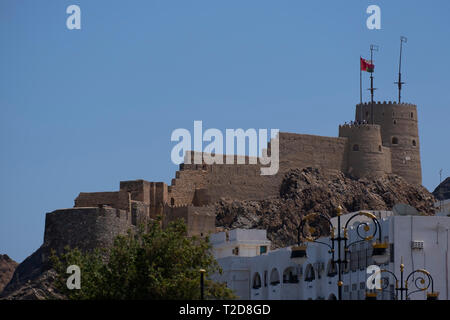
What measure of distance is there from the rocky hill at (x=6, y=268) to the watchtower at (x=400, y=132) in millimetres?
33230

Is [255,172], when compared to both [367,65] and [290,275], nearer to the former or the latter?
[367,65]

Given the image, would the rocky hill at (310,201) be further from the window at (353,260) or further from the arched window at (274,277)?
the window at (353,260)

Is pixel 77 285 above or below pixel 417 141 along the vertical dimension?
below

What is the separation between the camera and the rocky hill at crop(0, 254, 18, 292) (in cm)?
10692

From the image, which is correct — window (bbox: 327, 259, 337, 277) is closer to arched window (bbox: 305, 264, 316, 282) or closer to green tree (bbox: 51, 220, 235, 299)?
arched window (bbox: 305, 264, 316, 282)

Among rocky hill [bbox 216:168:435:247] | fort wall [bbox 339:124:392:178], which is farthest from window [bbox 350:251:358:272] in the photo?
fort wall [bbox 339:124:392:178]

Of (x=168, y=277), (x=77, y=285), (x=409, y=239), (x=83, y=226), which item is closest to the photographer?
(x=168, y=277)

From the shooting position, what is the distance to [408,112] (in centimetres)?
10119

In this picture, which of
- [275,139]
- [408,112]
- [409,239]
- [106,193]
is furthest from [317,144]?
[409,239]

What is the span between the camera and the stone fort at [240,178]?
76.8 metres

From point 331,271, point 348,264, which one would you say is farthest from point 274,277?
point 348,264

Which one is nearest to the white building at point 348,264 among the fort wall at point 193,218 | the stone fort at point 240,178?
the fort wall at point 193,218
